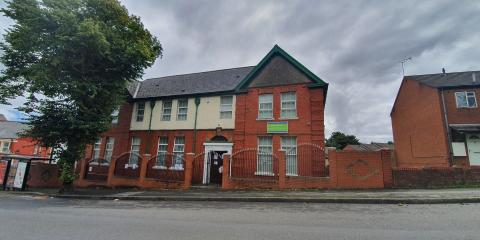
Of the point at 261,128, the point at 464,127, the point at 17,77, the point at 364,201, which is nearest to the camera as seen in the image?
the point at 364,201

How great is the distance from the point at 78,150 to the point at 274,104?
1283 cm

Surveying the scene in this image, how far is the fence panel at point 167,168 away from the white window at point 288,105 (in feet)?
24.5

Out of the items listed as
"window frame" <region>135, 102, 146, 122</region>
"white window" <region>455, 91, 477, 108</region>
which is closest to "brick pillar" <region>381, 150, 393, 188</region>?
"white window" <region>455, 91, 477, 108</region>

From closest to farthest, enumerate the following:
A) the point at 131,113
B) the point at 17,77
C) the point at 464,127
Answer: the point at 17,77
the point at 464,127
the point at 131,113

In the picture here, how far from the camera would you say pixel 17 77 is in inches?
585

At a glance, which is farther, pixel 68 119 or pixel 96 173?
pixel 96 173

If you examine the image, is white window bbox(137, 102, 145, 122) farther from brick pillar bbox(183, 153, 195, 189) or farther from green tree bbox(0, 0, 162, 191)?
brick pillar bbox(183, 153, 195, 189)

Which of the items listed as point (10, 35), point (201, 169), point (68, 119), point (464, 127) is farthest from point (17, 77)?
point (464, 127)

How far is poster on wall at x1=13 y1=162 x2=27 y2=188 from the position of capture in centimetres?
1733

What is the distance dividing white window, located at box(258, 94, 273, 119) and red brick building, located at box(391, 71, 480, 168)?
1452 centimetres

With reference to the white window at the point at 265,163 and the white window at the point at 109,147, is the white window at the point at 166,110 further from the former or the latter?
the white window at the point at 265,163

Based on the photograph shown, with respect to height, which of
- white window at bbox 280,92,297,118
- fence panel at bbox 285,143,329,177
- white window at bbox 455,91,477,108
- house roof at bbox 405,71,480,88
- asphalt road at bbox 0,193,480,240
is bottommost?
asphalt road at bbox 0,193,480,240

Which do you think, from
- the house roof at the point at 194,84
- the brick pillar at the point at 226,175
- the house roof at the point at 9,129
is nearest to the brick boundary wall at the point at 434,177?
the brick pillar at the point at 226,175

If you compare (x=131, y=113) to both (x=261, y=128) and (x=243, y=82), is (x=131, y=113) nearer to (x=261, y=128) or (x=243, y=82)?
(x=243, y=82)
